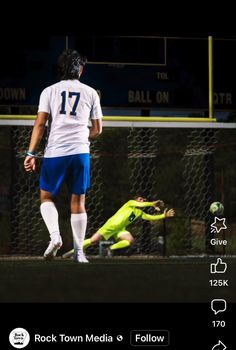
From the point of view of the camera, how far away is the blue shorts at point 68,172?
2432 mm

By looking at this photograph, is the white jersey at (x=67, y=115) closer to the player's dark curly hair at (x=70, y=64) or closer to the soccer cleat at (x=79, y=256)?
the player's dark curly hair at (x=70, y=64)

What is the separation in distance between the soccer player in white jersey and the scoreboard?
0.94 m

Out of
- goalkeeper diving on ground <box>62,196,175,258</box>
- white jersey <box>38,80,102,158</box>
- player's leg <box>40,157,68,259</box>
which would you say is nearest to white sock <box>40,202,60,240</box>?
player's leg <box>40,157,68,259</box>

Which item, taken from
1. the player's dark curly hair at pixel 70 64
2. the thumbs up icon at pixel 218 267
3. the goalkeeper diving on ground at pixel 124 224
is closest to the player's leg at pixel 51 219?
the player's dark curly hair at pixel 70 64

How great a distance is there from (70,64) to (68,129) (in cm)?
24

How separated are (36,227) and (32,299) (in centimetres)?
263

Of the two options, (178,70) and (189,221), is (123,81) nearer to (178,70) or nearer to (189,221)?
(178,70)

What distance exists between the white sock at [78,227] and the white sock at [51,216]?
0.07 metres

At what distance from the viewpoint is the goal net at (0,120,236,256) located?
4324 millimetres

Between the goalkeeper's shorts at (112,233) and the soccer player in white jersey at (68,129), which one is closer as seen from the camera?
the soccer player in white jersey at (68,129)

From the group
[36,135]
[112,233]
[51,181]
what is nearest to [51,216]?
[51,181]

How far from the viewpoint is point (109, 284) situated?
2.19 m
